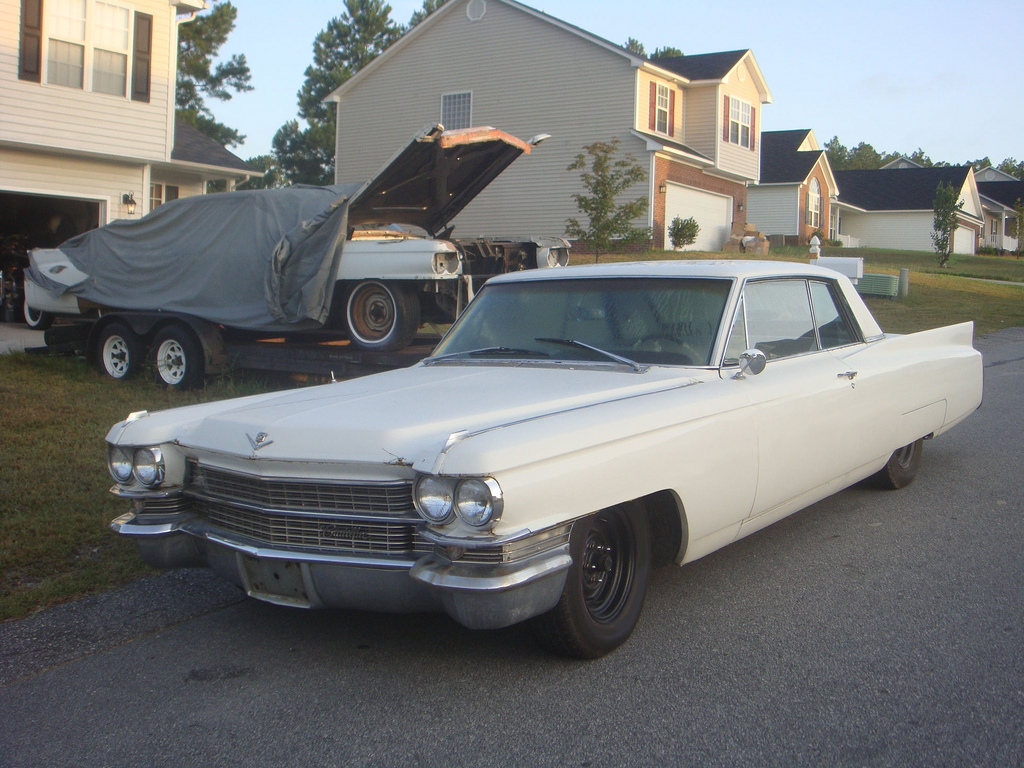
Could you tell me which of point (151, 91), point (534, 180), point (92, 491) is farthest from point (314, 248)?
point (534, 180)

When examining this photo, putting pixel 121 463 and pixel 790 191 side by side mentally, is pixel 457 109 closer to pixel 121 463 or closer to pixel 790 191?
pixel 790 191

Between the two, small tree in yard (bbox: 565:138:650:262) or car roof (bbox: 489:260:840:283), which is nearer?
car roof (bbox: 489:260:840:283)

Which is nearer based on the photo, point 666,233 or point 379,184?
point 379,184

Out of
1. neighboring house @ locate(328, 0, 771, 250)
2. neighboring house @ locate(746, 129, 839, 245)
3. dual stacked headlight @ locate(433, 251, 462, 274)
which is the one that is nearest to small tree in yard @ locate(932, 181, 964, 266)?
neighboring house @ locate(746, 129, 839, 245)

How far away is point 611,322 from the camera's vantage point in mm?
4621

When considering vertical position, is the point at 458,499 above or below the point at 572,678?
above

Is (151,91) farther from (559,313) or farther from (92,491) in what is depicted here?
(559,313)

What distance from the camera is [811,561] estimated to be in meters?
4.81

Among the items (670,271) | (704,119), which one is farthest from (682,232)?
(670,271)

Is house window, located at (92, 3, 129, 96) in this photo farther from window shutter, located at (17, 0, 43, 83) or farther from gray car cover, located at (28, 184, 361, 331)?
gray car cover, located at (28, 184, 361, 331)

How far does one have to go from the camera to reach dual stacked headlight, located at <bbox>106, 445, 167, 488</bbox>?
153 inches

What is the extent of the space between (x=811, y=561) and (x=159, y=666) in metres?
3.08

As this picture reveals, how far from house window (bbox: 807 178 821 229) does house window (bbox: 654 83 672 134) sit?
1524 centimetres

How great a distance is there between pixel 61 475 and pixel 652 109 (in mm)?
23679
